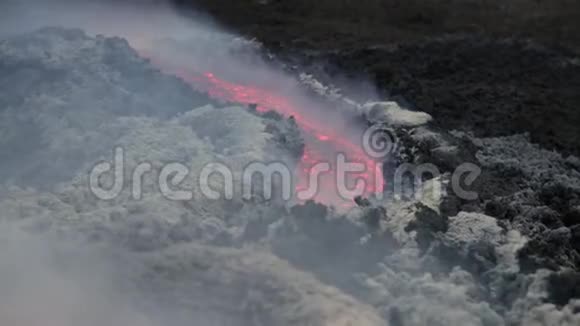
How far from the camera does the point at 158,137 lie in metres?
8.71

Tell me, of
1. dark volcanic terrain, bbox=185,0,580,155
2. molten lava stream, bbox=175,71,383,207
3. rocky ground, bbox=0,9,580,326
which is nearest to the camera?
rocky ground, bbox=0,9,580,326

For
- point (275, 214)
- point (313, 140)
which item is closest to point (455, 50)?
point (313, 140)

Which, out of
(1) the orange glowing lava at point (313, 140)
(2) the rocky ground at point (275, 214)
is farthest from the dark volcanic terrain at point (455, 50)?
(1) the orange glowing lava at point (313, 140)

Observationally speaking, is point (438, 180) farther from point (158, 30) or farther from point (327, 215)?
point (158, 30)

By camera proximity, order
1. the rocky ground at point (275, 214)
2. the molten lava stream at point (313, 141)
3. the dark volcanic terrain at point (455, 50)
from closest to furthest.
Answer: the rocky ground at point (275, 214) < the molten lava stream at point (313, 141) < the dark volcanic terrain at point (455, 50)

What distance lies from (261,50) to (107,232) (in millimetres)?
5986

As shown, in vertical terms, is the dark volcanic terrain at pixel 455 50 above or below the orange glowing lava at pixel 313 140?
above

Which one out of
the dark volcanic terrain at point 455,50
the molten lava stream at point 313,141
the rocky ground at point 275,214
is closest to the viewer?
the rocky ground at point 275,214

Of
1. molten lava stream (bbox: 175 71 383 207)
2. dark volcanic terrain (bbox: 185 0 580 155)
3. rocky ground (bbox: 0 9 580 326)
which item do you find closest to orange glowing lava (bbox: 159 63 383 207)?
molten lava stream (bbox: 175 71 383 207)

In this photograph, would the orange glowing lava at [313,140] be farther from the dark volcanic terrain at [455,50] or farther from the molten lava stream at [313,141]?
the dark volcanic terrain at [455,50]

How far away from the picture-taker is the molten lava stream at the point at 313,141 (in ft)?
28.3

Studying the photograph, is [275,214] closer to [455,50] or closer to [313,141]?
[313,141]

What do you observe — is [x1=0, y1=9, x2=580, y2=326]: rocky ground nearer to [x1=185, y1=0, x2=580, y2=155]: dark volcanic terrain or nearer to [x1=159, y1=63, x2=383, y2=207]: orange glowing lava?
[x1=185, y1=0, x2=580, y2=155]: dark volcanic terrain

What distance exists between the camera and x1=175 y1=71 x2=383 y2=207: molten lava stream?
28.3 feet
